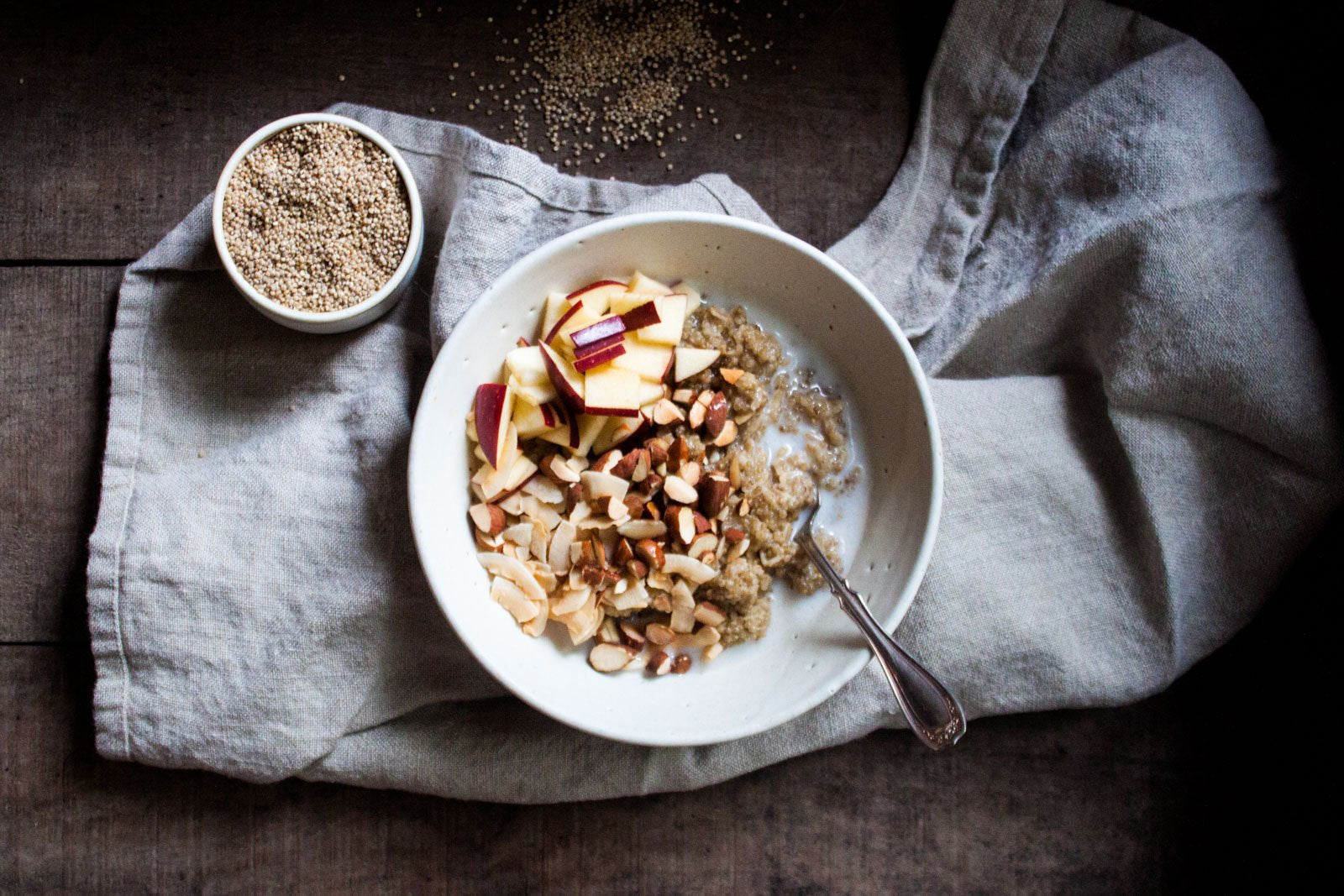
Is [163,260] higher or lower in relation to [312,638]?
higher

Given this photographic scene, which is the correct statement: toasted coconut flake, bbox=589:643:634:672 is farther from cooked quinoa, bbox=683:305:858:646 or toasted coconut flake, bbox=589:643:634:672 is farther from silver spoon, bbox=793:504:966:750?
silver spoon, bbox=793:504:966:750

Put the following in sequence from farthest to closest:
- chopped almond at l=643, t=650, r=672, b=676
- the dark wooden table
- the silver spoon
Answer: the dark wooden table < chopped almond at l=643, t=650, r=672, b=676 < the silver spoon

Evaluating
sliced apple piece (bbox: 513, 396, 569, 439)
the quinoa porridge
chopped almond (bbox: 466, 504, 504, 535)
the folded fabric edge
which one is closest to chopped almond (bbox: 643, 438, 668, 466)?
the quinoa porridge

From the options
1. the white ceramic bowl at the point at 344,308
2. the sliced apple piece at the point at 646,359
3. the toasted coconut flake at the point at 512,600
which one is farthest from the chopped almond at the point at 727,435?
the white ceramic bowl at the point at 344,308

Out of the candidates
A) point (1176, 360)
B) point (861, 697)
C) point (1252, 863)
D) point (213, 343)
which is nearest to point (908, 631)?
point (861, 697)

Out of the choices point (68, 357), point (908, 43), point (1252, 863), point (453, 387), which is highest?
point (908, 43)

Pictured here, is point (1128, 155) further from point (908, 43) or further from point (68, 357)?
point (68, 357)

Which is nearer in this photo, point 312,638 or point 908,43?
point 312,638
